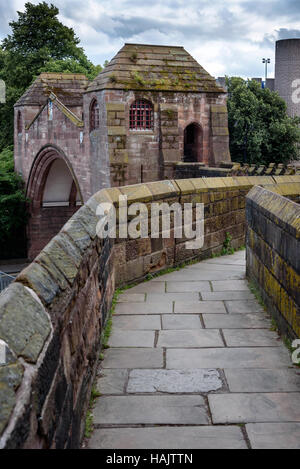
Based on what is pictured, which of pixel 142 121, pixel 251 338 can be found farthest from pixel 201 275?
pixel 142 121

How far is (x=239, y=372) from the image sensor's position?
13.5 feet

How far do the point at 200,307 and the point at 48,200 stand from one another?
28318 mm

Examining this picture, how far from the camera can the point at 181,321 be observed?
537cm

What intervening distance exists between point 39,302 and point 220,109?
21717mm

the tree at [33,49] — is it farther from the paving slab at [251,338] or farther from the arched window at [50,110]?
the paving slab at [251,338]

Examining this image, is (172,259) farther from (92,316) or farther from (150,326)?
(92,316)

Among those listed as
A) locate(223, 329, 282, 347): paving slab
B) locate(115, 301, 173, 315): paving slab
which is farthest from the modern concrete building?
locate(223, 329, 282, 347): paving slab

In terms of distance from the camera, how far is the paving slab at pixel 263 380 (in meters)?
3.83

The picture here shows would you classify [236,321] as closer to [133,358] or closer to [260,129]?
[133,358]

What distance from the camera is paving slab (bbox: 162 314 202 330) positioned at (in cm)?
520

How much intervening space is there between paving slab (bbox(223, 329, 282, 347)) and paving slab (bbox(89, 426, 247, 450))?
4.90ft

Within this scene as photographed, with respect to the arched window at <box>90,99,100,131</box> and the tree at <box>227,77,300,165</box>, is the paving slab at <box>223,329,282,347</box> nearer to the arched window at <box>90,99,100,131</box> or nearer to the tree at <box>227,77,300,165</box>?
the arched window at <box>90,99,100,131</box>

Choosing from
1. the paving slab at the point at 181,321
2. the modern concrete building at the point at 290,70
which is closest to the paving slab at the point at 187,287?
the paving slab at the point at 181,321

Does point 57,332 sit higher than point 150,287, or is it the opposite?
point 57,332
